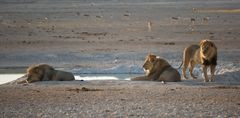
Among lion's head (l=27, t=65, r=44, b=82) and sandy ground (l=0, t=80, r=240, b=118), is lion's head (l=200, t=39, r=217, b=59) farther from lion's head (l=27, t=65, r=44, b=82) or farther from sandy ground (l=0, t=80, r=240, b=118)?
lion's head (l=27, t=65, r=44, b=82)

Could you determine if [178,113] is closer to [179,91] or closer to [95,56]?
[179,91]

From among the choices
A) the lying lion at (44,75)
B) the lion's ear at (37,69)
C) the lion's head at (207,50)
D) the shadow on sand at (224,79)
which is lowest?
the shadow on sand at (224,79)

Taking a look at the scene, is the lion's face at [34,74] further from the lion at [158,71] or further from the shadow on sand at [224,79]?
the shadow on sand at [224,79]

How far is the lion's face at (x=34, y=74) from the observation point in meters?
16.4

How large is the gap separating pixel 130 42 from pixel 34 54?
19.1 ft

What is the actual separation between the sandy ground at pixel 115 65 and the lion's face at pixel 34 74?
62 cm

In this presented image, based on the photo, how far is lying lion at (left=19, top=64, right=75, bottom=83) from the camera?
16.5 metres

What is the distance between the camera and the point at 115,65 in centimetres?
2083

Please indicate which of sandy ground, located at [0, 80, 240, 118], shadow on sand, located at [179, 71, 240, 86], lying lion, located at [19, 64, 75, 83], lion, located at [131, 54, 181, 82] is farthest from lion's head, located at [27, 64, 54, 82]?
shadow on sand, located at [179, 71, 240, 86]

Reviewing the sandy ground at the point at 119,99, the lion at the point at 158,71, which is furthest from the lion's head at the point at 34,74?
the lion at the point at 158,71

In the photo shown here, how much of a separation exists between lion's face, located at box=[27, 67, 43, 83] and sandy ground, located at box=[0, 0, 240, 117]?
625 millimetres

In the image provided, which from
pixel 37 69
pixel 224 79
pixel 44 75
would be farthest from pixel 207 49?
pixel 37 69

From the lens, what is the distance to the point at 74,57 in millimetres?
23703

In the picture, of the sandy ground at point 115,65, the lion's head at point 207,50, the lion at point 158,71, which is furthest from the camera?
the lion's head at point 207,50
